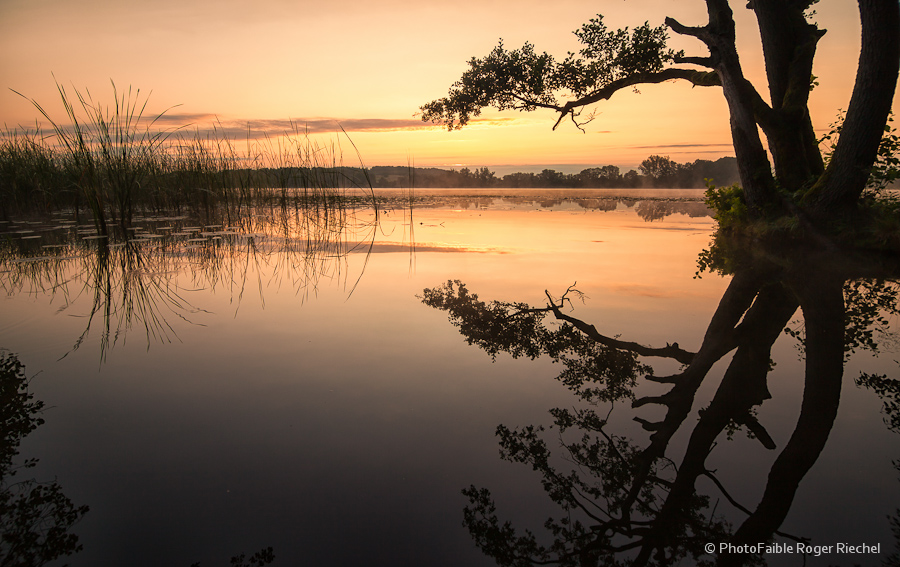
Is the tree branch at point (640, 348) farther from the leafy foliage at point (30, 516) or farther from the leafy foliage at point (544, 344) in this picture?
the leafy foliage at point (30, 516)

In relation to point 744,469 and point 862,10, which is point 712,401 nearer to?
point 744,469

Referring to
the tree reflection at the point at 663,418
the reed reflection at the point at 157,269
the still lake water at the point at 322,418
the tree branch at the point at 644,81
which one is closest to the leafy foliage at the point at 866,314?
the tree reflection at the point at 663,418

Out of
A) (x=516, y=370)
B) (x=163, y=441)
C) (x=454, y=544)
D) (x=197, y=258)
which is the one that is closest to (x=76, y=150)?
(x=197, y=258)

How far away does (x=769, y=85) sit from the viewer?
19.7 ft

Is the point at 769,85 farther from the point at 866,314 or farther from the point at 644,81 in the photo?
the point at 866,314

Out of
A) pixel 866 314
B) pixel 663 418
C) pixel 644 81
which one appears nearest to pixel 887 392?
pixel 663 418

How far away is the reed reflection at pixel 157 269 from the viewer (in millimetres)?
2943

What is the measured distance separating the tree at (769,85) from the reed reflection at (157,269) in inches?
161

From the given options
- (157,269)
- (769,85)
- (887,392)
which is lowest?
(887,392)

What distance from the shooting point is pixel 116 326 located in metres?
2.68

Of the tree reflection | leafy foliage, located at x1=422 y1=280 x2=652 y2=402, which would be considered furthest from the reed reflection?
the tree reflection

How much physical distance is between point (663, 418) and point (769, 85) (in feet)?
20.5

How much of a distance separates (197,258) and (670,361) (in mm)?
4588

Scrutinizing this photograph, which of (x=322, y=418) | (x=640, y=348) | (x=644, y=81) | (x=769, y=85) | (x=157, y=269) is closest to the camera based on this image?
(x=322, y=418)
